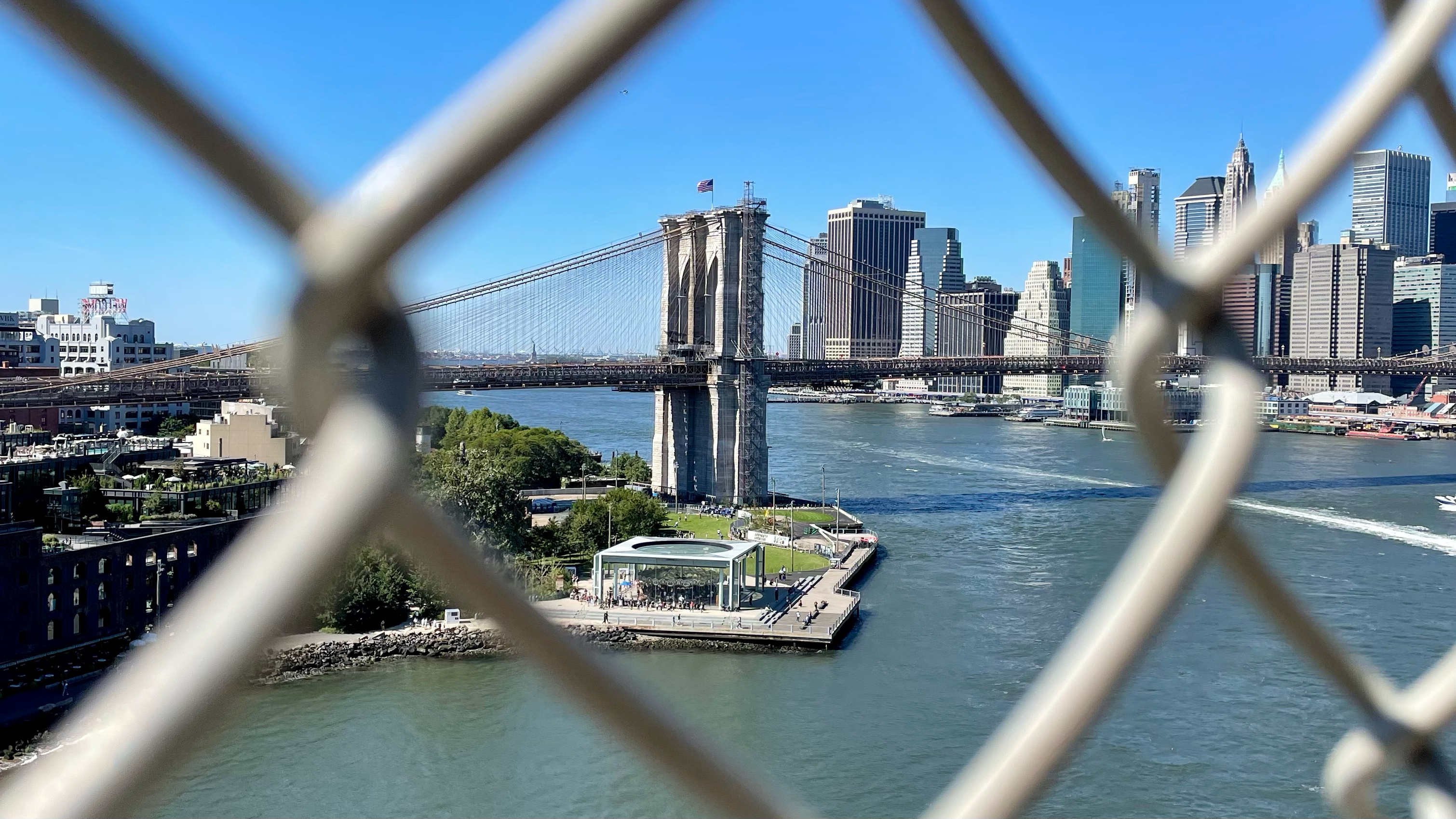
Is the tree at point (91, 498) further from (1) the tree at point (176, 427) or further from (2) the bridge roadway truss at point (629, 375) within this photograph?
(1) the tree at point (176, 427)

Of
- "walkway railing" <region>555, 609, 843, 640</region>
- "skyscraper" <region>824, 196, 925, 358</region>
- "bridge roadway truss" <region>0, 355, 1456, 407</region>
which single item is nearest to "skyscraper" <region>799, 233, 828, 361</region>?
"skyscraper" <region>824, 196, 925, 358</region>

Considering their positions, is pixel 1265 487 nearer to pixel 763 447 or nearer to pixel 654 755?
pixel 763 447

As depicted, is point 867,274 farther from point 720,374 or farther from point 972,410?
point 720,374

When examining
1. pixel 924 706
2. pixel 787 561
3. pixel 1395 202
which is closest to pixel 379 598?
pixel 787 561

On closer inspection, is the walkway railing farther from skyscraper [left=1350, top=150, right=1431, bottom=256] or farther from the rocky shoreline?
skyscraper [left=1350, top=150, right=1431, bottom=256]

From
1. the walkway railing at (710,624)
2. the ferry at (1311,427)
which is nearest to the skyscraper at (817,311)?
the ferry at (1311,427)

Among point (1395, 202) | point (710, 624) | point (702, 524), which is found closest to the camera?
point (710, 624)
